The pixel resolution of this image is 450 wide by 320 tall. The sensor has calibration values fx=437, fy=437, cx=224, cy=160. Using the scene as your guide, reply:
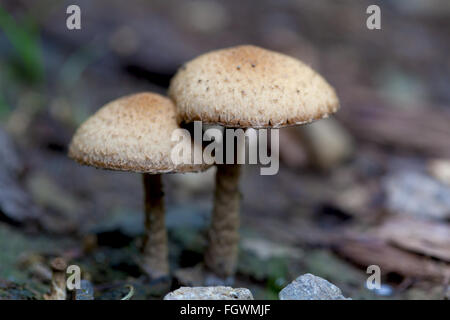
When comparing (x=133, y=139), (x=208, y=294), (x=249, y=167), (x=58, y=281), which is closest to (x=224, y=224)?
(x=208, y=294)

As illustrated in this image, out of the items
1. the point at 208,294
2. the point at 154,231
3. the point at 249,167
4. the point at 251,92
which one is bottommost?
the point at 208,294

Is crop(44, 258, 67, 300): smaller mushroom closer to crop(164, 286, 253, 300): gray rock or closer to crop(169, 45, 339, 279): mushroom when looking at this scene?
crop(164, 286, 253, 300): gray rock

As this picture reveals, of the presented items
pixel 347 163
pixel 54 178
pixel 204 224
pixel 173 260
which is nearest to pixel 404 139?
pixel 347 163

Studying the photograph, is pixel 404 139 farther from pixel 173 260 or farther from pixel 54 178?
pixel 54 178

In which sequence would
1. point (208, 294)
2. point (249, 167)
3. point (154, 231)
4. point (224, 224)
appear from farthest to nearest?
point (249, 167), point (224, 224), point (154, 231), point (208, 294)

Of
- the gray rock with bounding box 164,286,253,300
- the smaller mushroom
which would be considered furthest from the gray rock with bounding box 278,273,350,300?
the smaller mushroom

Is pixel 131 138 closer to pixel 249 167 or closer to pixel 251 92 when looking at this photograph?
pixel 251 92
